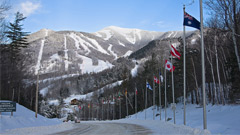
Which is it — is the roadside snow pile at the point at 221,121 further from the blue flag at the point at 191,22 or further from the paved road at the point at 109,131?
the blue flag at the point at 191,22

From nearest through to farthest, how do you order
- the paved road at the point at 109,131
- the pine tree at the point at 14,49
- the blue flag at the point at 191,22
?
the blue flag at the point at 191,22 < the paved road at the point at 109,131 < the pine tree at the point at 14,49

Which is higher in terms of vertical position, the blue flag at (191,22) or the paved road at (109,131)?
the blue flag at (191,22)

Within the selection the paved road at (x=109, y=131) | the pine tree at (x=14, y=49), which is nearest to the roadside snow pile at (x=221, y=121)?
the paved road at (x=109, y=131)

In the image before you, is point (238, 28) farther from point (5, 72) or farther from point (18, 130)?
point (5, 72)

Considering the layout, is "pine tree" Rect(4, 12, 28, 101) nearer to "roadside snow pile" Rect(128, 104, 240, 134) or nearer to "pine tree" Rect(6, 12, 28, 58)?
"pine tree" Rect(6, 12, 28, 58)

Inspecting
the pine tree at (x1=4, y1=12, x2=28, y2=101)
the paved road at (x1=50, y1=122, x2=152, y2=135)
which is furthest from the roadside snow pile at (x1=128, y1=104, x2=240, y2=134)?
the pine tree at (x1=4, y1=12, x2=28, y2=101)

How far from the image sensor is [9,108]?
25.9 metres

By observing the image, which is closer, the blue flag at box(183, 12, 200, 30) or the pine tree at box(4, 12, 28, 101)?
the blue flag at box(183, 12, 200, 30)

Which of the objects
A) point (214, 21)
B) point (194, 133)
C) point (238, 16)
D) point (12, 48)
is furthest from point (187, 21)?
point (12, 48)

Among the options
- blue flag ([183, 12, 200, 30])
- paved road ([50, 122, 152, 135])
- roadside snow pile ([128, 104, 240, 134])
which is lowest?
paved road ([50, 122, 152, 135])

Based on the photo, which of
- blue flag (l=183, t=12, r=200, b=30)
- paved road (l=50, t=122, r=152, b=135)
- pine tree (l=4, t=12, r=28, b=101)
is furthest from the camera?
pine tree (l=4, t=12, r=28, b=101)

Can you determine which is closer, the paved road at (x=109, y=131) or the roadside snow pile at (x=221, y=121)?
the roadside snow pile at (x=221, y=121)

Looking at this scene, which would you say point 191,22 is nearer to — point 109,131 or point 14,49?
point 109,131

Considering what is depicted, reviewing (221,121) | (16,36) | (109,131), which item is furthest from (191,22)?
(16,36)
